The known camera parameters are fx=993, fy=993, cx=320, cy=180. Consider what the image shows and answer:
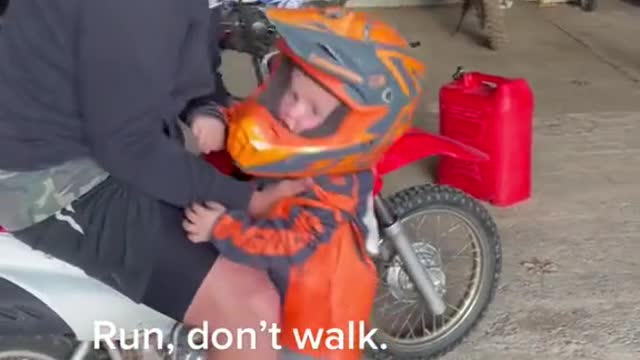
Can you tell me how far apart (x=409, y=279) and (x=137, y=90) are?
1.00m

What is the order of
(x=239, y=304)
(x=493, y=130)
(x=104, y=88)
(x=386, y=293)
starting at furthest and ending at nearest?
(x=493, y=130) < (x=386, y=293) < (x=239, y=304) < (x=104, y=88)

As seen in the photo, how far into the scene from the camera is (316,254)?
1.62m

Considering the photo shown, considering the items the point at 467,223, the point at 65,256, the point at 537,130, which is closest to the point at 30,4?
the point at 65,256

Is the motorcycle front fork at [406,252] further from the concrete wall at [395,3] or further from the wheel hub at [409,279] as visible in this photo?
the concrete wall at [395,3]

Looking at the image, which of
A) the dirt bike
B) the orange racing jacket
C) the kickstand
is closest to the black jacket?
the orange racing jacket

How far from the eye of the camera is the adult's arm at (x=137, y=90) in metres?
1.35

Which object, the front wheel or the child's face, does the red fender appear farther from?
the child's face

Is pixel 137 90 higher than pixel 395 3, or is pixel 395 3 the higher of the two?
pixel 137 90

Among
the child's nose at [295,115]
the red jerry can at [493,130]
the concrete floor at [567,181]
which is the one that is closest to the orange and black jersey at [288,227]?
the child's nose at [295,115]

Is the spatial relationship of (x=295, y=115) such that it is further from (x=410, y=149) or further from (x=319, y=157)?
(x=410, y=149)

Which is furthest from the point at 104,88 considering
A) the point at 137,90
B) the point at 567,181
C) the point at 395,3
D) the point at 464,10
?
the point at 395,3

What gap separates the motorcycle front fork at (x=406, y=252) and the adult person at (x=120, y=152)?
1.53ft

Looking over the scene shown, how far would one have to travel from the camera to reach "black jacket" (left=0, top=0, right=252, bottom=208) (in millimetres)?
1361

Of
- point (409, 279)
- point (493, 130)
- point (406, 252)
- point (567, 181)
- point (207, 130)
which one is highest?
point (207, 130)
